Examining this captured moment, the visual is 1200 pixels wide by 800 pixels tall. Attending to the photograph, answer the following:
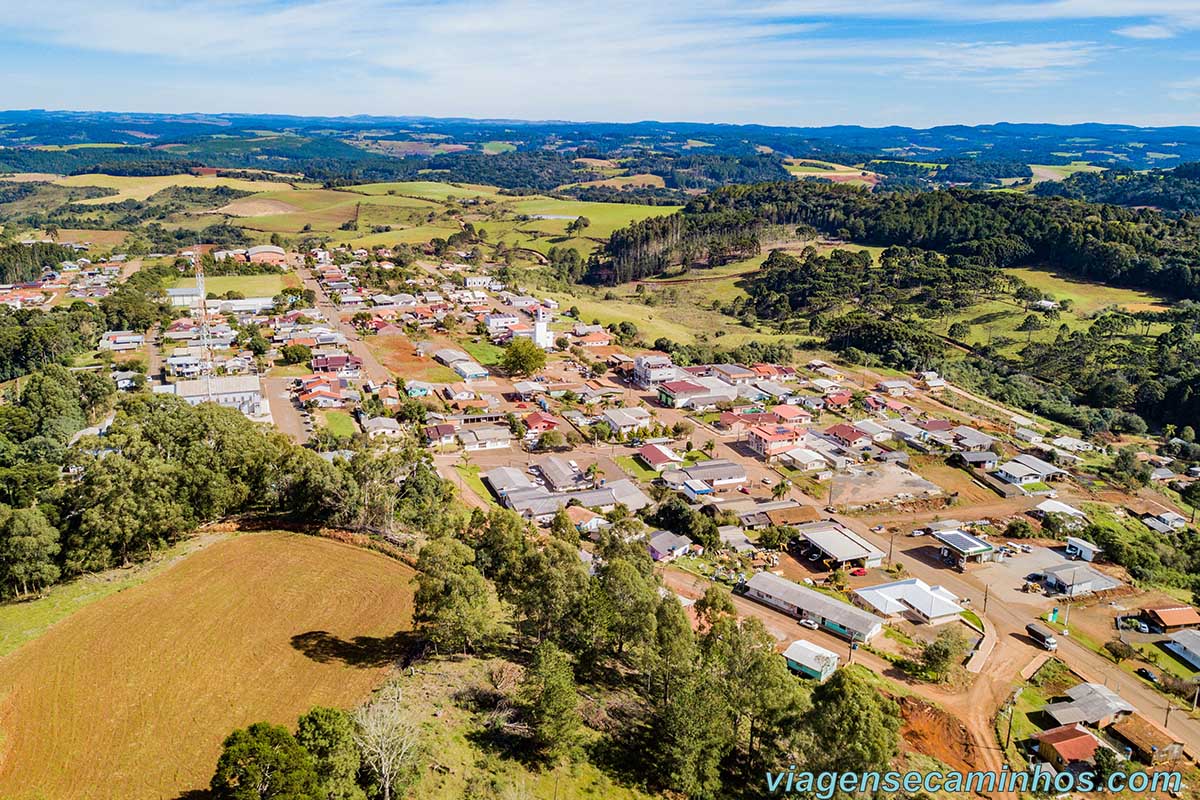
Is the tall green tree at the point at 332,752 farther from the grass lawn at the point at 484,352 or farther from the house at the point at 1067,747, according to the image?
the grass lawn at the point at 484,352

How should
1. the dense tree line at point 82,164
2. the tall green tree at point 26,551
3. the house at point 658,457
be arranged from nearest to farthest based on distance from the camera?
the tall green tree at point 26,551, the house at point 658,457, the dense tree line at point 82,164

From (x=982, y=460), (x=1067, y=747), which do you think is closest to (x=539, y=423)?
(x=982, y=460)

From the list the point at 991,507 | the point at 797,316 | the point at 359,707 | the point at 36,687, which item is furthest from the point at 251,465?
the point at 797,316

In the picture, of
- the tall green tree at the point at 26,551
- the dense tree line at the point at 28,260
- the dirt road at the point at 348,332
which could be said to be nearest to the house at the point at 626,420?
the dirt road at the point at 348,332

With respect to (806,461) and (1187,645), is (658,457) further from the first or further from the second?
(1187,645)

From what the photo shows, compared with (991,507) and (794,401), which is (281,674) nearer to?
(991,507)
